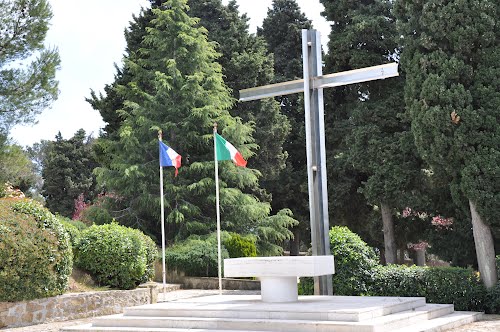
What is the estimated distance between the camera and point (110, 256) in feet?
47.1

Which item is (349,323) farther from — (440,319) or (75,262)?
(75,262)

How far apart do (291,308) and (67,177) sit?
2840cm

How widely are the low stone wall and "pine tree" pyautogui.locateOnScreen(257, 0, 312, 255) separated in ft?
37.5

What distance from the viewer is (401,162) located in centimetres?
1986

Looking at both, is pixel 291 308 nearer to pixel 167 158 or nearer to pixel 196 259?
pixel 167 158

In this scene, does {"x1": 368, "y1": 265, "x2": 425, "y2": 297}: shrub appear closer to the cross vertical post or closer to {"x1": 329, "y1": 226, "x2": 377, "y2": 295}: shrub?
{"x1": 329, "y1": 226, "x2": 377, "y2": 295}: shrub

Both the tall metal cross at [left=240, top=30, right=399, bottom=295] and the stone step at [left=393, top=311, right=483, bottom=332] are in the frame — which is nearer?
the stone step at [left=393, top=311, right=483, bottom=332]

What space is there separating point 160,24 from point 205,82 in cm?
268

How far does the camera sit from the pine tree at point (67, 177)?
116 feet

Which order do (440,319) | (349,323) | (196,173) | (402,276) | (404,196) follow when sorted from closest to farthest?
(349,323), (440,319), (402,276), (404,196), (196,173)

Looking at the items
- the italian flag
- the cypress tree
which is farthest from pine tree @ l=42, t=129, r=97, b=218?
the italian flag

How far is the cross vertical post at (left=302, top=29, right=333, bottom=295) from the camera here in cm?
1152

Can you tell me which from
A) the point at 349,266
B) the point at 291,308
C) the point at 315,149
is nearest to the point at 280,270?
the point at 291,308

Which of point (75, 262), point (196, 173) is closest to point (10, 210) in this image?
point (75, 262)
